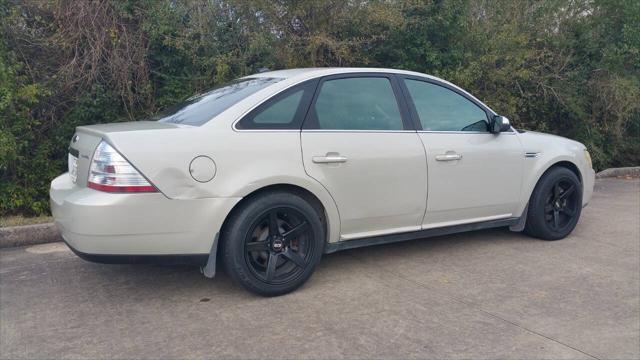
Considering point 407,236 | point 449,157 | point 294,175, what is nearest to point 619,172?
point 449,157

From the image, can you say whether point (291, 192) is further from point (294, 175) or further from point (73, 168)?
point (73, 168)

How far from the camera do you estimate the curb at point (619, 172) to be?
32.7ft

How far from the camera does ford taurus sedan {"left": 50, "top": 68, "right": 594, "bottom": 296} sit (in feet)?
11.6

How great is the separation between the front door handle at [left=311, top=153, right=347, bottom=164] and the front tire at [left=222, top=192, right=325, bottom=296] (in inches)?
12.2

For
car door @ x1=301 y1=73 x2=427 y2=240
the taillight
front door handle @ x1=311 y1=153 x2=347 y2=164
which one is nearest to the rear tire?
car door @ x1=301 y1=73 x2=427 y2=240

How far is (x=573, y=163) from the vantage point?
561 cm

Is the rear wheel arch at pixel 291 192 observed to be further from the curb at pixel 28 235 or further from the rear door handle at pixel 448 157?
the curb at pixel 28 235

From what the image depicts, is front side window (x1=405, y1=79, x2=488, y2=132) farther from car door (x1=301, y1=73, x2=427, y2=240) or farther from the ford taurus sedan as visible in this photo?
car door (x1=301, y1=73, x2=427, y2=240)

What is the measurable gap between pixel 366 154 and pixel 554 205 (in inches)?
92.6

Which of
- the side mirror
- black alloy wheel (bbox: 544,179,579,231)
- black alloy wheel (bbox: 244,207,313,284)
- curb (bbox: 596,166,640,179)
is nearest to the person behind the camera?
black alloy wheel (bbox: 244,207,313,284)

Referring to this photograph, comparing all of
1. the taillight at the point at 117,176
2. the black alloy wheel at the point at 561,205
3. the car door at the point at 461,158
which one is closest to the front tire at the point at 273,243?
the taillight at the point at 117,176

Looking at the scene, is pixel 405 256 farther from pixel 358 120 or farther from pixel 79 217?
pixel 79 217

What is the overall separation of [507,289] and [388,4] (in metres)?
4.56

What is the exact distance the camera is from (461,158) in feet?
15.7
